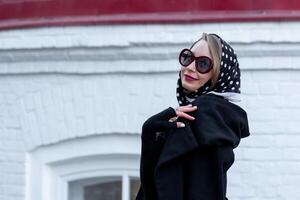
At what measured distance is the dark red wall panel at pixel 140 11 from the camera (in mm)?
5164

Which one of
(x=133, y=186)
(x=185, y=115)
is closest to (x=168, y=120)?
(x=185, y=115)

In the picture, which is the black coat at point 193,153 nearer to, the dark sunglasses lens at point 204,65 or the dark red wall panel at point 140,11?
the dark sunglasses lens at point 204,65

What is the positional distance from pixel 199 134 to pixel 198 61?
321mm

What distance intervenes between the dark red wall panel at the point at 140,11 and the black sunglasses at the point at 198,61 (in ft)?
5.77

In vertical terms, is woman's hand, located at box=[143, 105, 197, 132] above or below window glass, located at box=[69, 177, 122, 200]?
above

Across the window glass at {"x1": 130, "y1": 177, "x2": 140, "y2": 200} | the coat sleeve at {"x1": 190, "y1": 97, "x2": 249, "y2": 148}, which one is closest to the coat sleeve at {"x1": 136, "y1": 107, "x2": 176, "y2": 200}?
the coat sleeve at {"x1": 190, "y1": 97, "x2": 249, "y2": 148}

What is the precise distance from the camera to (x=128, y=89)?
17.6 ft

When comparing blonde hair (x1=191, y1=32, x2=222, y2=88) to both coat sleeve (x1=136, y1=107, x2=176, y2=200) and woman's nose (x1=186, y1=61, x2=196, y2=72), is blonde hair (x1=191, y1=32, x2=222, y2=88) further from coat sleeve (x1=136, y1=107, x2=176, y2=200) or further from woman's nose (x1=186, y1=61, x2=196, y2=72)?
coat sleeve (x1=136, y1=107, x2=176, y2=200)

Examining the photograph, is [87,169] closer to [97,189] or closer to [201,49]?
[97,189]

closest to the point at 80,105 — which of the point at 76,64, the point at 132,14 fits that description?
the point at 76,64

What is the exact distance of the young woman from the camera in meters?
3.22

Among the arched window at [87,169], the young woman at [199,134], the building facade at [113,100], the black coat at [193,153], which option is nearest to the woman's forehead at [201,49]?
the young woman at [199,134]

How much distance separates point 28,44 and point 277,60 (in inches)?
60.2

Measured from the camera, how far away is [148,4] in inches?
209
